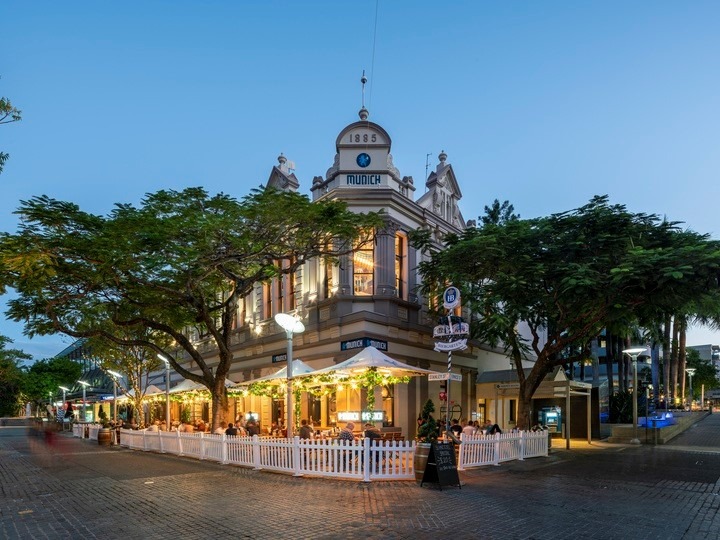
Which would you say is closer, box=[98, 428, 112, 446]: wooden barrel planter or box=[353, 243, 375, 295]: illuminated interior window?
box=[353, 243, 375, 295]: illuminated interior window

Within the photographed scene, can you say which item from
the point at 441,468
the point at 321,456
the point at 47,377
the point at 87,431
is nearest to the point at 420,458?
the point at 441,468

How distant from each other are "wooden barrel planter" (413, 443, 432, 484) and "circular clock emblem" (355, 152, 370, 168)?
14.1 meters

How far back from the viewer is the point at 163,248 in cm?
1639

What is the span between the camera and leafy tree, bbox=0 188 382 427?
52.2ft

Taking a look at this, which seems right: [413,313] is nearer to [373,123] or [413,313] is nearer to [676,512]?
[373,123]

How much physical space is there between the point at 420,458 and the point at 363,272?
12034 millimetres

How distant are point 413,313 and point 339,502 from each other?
47.6ft

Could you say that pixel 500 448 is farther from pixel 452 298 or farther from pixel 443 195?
pixel 443 195

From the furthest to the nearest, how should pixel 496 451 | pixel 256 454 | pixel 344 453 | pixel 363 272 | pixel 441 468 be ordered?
pixel 363 272, pixel 496 451, pixel 256 454, pixel 344 453, pixel 441 468

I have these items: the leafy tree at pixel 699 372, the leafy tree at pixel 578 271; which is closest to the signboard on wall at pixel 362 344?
the leafy tree at pixel 578 271

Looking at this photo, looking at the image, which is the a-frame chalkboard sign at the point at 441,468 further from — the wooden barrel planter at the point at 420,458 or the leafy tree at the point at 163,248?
the leafy tree at the point at 163,248

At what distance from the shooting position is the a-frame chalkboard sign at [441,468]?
11.5 m

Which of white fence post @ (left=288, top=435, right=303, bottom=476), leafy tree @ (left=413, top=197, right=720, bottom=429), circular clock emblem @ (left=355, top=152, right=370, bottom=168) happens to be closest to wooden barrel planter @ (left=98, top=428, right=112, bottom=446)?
white fence post @ (left=288, top=435, right=303, bottom=476)

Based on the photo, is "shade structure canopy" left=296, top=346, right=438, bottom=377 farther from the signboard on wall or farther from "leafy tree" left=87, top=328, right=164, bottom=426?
"leafy tree" left=87, top=328, right=164, bottom=426
